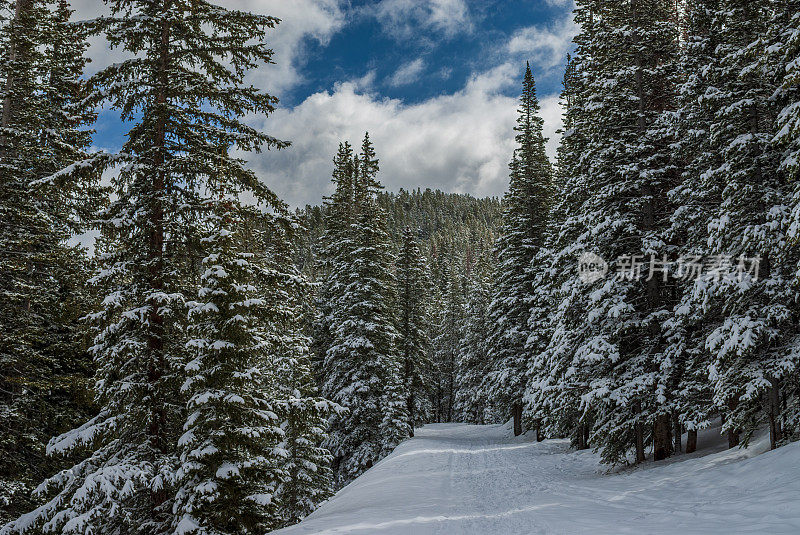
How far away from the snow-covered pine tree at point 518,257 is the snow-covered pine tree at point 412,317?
18.9 ft

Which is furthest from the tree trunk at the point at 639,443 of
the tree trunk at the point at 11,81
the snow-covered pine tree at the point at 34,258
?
the tree trunk at the point at 11,81

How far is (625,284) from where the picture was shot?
14.0m

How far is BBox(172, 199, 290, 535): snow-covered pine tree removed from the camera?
8781 millimetres

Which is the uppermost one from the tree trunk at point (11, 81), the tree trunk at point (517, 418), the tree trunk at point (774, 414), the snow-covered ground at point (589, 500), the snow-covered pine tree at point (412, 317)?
the tree trunk at point (11, 81)

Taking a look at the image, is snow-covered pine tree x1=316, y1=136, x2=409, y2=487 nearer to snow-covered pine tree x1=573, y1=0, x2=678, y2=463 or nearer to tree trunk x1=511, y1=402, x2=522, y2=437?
tree trunk x1=511, y1=402, x2=522, y2=437

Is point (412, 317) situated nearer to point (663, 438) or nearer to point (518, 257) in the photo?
point (518, 257)

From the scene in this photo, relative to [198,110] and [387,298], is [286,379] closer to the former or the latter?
[387,298]

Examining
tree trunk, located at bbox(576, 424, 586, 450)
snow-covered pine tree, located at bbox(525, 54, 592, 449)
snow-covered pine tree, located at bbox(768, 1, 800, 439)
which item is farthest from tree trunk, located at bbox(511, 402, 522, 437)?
snow-covered pine tree, located at bbox(768, 1, 800, 439)

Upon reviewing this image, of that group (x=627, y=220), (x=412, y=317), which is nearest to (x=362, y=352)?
(x=412, y=317)

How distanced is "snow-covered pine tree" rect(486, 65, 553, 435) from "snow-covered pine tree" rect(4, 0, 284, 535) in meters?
18.5

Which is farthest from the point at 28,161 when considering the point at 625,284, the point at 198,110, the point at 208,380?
the point at 625,284

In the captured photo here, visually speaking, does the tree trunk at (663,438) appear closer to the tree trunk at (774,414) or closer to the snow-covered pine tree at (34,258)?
the tree trunk at (774,414)

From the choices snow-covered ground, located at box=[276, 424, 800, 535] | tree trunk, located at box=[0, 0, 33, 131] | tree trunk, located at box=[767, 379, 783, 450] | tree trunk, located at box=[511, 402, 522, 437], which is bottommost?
tree trunk, located at box=[511, 402, 522, 437]

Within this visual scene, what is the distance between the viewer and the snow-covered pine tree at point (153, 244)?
9094 millimetres
